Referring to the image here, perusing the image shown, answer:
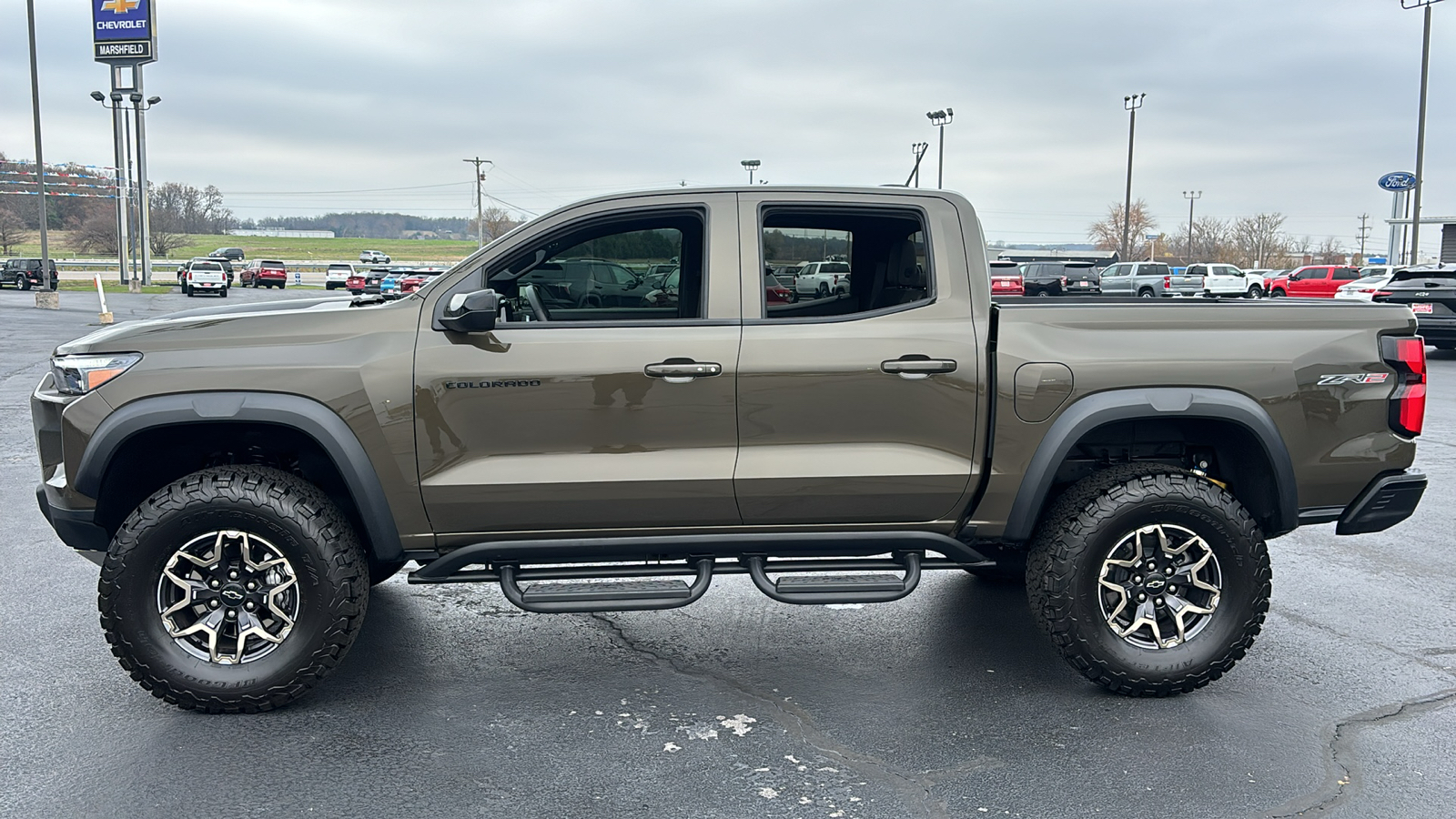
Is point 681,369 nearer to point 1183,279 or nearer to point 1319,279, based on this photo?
point 1183,279

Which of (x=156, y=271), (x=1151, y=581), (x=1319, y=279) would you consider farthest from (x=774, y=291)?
(x=156, y=271)

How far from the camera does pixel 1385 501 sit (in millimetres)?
4355

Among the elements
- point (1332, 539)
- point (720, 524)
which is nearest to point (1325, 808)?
point (720, 524)

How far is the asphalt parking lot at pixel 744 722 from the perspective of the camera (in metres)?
3.44

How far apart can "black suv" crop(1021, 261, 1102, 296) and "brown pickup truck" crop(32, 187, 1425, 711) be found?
32731mm

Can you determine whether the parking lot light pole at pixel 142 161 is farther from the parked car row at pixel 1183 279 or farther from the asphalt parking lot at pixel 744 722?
the asphalt parking lot at pixel 744 722

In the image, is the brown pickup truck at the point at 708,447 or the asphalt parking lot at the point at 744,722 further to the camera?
the brown pickup truck at the point at 708,447

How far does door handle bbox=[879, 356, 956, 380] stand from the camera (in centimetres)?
414

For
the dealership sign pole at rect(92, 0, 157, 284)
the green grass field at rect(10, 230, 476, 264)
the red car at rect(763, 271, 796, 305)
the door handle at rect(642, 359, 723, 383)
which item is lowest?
the door handle at rect(642, 359, 723, 383)

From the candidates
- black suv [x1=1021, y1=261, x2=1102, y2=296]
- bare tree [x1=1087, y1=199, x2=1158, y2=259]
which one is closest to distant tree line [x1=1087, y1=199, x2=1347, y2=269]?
bare tree [x1=1087, y1=199, x2=1158, y2=259]

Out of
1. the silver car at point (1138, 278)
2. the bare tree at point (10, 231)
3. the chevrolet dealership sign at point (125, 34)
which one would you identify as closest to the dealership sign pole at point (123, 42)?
the chevrolet dealership sign at point (125, 34)

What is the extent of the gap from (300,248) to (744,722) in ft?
441

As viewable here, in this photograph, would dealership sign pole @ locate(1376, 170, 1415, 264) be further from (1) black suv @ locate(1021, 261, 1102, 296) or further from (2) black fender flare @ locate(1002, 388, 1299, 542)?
(2) black fender flare @ locate(1002, 388, 1299, 542)

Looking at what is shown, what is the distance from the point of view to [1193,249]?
111m
